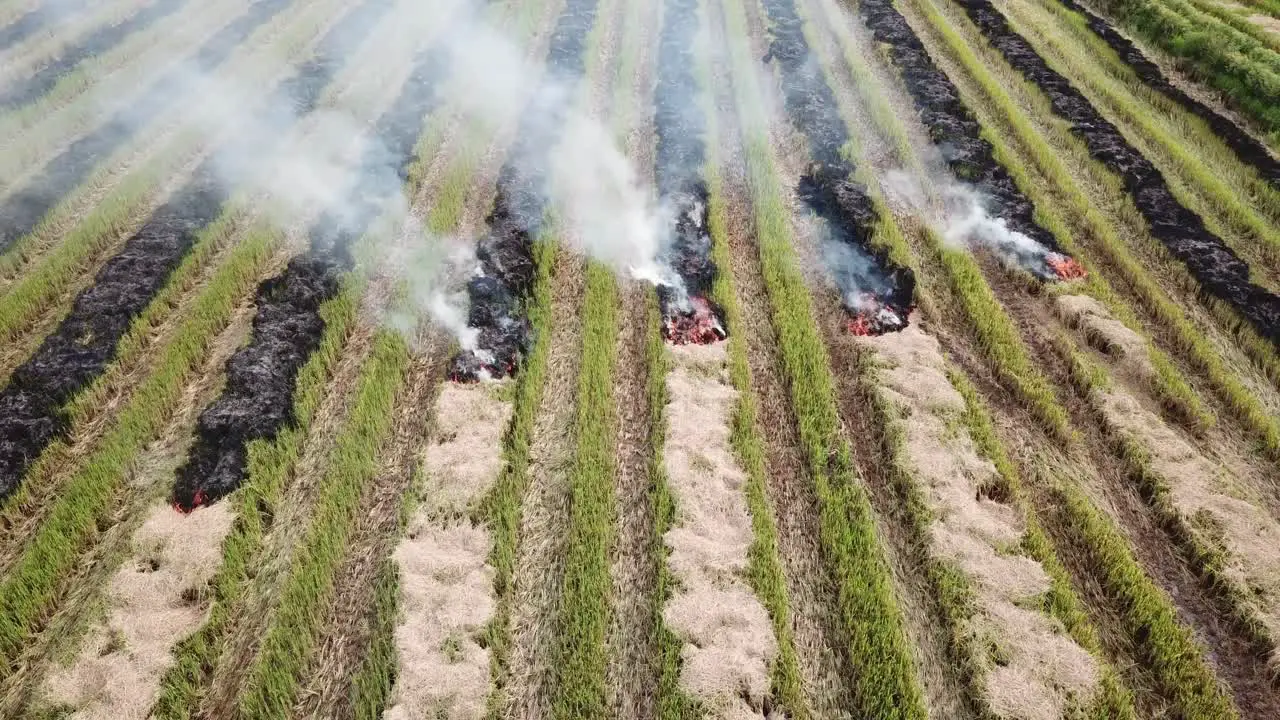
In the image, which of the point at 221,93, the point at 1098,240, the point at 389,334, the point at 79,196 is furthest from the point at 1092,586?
the point at 221,93

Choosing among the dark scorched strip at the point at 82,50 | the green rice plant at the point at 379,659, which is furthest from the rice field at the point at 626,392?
the dark scorched strip at the point at 82,50

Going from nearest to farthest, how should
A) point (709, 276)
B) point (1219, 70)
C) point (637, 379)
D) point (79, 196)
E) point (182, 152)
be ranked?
point (637, 379)
point (709, 276)
point (79, 196)
point (182, 152)
point (1219, 70)

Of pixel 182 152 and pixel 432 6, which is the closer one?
pixel 182 152

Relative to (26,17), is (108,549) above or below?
below

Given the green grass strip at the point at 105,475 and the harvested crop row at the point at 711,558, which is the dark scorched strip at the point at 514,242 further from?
the green grass strip at the point at 105,475

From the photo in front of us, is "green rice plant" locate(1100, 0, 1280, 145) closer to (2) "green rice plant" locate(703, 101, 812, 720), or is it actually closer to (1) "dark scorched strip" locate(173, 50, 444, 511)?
(2) "green rice plant" locate(703, 101, 812, 720)

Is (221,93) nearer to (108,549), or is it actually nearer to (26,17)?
(26,17)

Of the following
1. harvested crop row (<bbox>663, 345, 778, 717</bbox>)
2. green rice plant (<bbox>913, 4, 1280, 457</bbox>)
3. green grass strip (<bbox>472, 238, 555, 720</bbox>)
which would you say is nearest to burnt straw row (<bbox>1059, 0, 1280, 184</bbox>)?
green rice plant (<bbox>913, 4, 1280, 457</bbox>)
